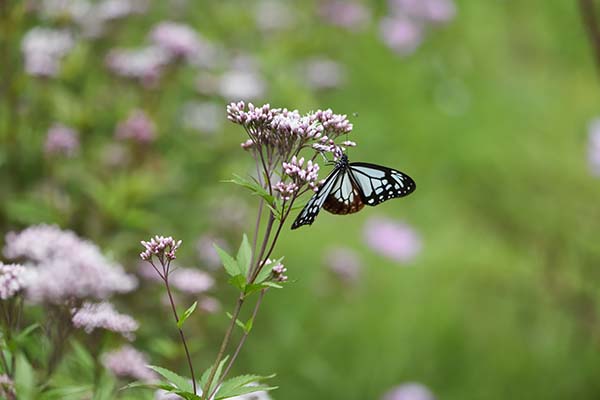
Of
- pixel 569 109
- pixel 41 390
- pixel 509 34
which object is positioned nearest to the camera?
pixel 41 390

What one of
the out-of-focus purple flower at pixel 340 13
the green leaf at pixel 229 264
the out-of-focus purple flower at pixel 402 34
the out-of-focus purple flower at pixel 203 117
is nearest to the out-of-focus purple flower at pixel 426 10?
the out-of-focus purple flower at pixel 402 34

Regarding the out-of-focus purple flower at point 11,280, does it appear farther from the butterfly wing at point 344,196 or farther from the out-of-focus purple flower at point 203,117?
the out-of-focus purple flower at point 203,117

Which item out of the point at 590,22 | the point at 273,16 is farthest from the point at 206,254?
the point at 273,16

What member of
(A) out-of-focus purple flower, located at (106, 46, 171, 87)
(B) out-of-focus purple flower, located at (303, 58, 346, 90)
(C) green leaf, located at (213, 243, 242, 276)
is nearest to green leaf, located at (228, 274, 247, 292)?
(C) green leaf, located at (213, 243, 242, 276)

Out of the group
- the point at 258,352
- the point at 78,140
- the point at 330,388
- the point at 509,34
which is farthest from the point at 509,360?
the point at 509,34

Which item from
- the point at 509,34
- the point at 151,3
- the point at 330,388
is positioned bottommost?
the point at 330,388

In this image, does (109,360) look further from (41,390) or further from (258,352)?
(258,352)

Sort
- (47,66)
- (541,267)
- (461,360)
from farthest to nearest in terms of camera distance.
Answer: (541,267) → (461,360) → (47,66)

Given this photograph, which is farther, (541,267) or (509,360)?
(541,267)
